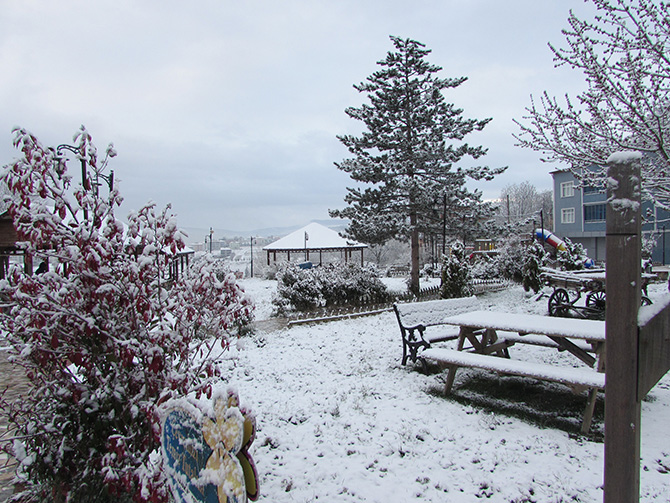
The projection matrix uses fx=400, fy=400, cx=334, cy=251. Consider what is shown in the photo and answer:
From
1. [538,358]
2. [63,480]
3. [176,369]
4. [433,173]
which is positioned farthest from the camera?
[433,173]

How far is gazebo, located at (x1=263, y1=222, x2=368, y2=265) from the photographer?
1057 inches

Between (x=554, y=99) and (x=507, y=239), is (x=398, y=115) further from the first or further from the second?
(x=554, y=99)

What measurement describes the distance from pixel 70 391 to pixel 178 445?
1.33m

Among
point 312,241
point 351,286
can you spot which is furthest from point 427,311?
point 312,241

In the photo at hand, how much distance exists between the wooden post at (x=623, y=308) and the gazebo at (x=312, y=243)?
23867 mm

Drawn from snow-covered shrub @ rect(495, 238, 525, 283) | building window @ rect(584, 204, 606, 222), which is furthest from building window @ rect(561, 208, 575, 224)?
snow-covered shrub @ rect(495, 238, 525, 283)

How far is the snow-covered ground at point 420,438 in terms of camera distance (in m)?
3.17

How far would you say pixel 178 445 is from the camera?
1.94 m

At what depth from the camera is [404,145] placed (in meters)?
16.3

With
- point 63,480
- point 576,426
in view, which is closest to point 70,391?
point 63,480

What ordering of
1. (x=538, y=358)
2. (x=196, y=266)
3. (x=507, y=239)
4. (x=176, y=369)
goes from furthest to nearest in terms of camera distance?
(x=507, y=239), (x=538, y=358), (x=196, y=266), (x=176, y=369)

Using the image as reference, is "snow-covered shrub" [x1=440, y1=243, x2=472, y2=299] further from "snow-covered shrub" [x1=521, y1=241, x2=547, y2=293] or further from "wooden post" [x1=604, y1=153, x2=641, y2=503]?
"wooden post" [x1=604, y1=153, x2=641, y2=503]

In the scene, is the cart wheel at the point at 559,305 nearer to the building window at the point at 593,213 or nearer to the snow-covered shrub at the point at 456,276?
the snow-covered shrub at the point at 456,276

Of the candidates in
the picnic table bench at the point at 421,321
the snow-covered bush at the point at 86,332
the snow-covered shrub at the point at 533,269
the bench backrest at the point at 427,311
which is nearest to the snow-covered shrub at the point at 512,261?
the snow-covered shrub at the point at 533,269
